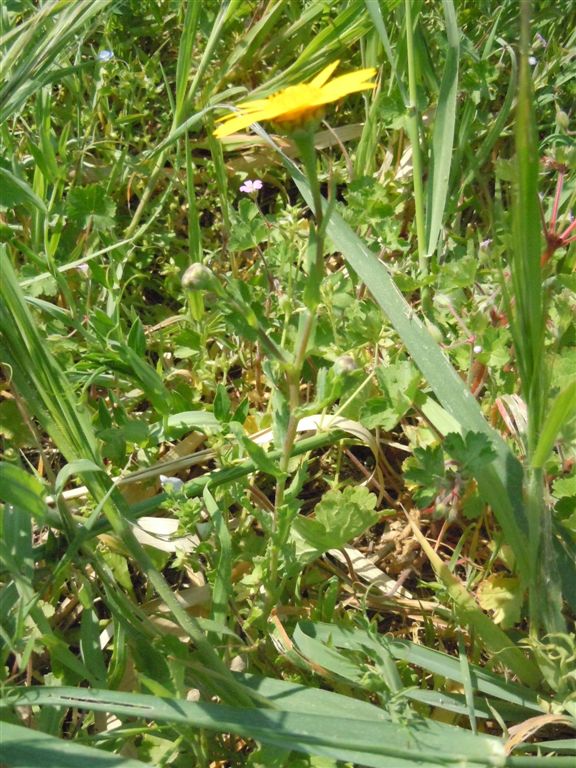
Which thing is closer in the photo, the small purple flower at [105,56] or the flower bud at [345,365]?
the flower bud at [345,365]

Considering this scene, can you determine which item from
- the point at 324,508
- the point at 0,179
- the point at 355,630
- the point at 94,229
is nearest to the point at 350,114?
the point at 94,229

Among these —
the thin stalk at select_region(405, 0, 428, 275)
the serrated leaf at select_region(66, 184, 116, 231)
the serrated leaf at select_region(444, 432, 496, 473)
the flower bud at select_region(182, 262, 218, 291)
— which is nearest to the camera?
the flower bud at select_region(182, 262, 218, 291)

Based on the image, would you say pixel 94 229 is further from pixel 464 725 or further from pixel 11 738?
pixel 464 725

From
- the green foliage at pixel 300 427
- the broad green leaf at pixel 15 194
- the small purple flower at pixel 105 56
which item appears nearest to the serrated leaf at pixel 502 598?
the green foliage at pixel 300 427

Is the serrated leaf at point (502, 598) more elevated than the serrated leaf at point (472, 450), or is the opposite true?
the serrated leaf at point (472, 450)

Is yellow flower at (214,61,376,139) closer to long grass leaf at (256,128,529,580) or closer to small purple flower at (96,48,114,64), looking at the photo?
long grass leaf at (256,128,529,580)

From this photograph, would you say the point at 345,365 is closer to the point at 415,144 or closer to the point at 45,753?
the point at 45,753

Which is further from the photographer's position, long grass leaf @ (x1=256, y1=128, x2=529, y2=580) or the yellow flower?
long grass leaf @ (x1=256, y1=128, x2=529, y2=580)

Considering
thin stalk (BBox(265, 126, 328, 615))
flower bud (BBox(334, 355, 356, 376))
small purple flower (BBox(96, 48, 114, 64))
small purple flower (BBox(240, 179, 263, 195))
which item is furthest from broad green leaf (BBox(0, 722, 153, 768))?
small purple flower (BBox(96, 48, 114, 64))

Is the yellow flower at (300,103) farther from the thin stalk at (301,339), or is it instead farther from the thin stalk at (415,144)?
the thin stalk at (415,144)

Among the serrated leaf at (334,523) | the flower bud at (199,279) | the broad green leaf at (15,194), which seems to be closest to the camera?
the flower bud at (199,279)

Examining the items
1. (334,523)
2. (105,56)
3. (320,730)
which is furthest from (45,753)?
(105,56)

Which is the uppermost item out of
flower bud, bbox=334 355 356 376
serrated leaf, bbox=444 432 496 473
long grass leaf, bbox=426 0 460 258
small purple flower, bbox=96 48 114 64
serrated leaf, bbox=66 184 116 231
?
small purple flower, bbox=96 48 114 64

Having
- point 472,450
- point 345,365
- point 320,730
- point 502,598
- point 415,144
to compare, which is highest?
point 415,144
